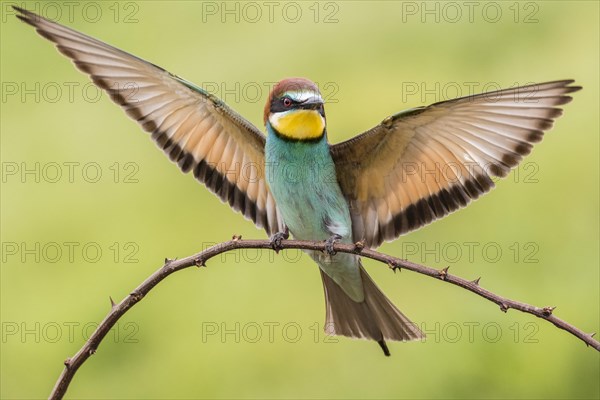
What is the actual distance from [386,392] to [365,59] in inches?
46.7

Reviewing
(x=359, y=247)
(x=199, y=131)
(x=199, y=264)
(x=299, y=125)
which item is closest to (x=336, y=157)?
(x=299, y=125)

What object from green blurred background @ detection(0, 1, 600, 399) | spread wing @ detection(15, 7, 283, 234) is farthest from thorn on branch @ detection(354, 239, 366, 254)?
green blurred background @ detection(0, 1, 600, 399)

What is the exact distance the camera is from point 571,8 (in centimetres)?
297

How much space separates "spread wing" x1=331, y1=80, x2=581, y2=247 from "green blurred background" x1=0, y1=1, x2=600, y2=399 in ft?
2.46

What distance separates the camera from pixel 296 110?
5.16 ft

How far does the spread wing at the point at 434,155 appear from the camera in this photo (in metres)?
1.45

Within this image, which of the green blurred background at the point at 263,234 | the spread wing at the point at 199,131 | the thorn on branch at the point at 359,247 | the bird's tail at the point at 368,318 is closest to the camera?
the thorn on branch at the point at 359,247

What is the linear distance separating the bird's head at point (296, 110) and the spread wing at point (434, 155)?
0.19 feet

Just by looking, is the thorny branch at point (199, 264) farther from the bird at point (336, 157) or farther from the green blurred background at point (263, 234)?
the green blurred background at point (263, 234)

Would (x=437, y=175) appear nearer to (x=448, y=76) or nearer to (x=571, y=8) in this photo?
(x=448, y=76)

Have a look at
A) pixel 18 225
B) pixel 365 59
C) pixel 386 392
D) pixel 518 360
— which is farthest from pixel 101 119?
pixel 518 360

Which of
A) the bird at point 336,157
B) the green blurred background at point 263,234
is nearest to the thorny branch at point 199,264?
the bird at point 336,157

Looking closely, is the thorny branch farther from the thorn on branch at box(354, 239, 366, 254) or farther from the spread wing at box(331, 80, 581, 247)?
the spread wing at box(331, 80, 581, 247)

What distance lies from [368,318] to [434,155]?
1.13ft
